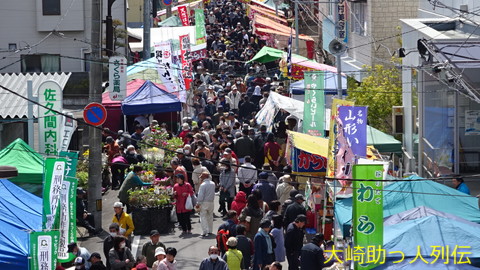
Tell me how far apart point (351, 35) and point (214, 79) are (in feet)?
23.8

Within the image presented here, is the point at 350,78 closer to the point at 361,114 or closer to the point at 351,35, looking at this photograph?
the point at 351,35

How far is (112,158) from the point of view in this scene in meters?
22.5

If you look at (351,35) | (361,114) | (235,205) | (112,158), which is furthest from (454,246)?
(351,35)

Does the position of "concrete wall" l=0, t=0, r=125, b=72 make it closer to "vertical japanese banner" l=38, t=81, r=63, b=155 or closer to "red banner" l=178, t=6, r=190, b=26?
"red banner" l=178, t=6, r=190, b=26

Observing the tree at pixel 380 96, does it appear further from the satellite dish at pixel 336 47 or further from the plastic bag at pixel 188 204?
the plastic bag at pixel 188 204

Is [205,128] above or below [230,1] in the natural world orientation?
below

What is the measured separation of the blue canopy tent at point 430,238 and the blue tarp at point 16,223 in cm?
478

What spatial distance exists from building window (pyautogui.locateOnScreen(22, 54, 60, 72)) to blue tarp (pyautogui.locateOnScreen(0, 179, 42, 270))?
80.1 feet

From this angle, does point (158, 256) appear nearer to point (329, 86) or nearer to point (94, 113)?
point (94, 113)

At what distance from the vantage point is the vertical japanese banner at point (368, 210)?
488 inches

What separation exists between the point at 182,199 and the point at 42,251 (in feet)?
20.0

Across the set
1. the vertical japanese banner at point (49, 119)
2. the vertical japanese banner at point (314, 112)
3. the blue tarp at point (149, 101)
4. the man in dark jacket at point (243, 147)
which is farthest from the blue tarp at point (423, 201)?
the blue tarp at point (149, 101)

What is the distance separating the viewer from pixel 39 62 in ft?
127

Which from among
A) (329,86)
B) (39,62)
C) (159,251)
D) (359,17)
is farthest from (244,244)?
(39,62)
